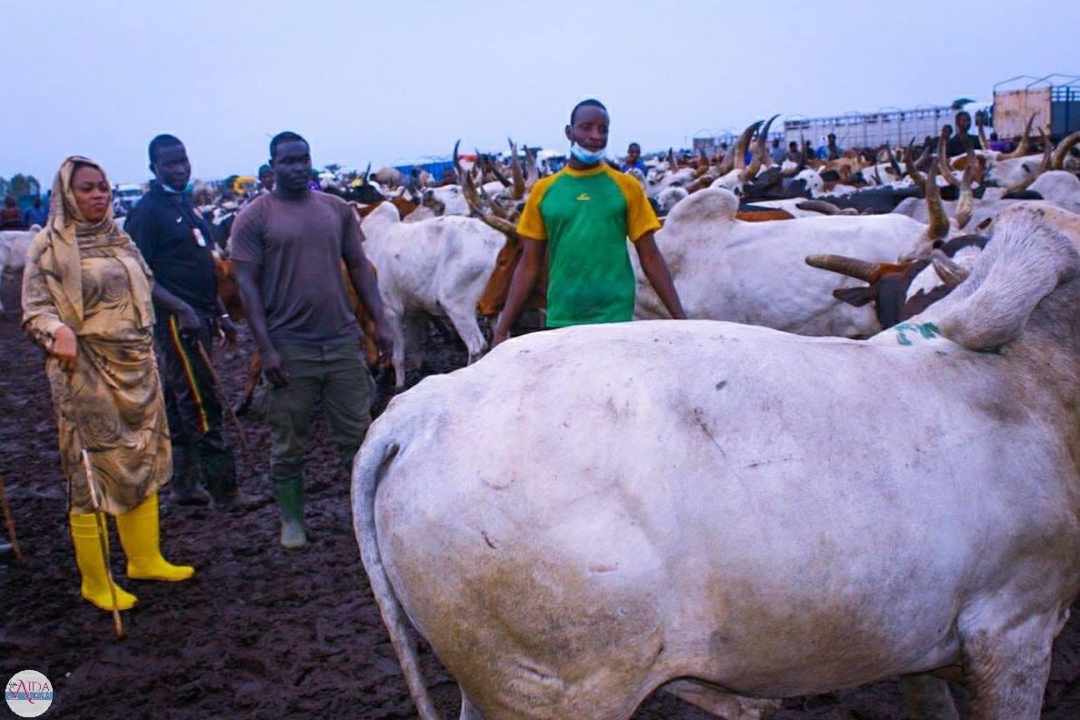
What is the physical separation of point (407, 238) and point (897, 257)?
15.5 ft

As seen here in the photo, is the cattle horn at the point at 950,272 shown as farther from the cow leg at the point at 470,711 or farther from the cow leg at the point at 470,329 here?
the cow leg at the point at 470,329

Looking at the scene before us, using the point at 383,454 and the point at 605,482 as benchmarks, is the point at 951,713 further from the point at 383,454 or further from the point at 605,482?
the point at 383,454

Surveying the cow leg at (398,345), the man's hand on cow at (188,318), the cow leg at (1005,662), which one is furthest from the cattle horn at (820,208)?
the cow leg at (1005,662)

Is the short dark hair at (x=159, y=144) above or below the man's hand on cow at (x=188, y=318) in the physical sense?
above

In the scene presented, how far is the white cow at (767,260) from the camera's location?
6.51 m

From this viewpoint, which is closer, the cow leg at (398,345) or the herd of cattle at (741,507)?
the herd of cattle at (741,507)

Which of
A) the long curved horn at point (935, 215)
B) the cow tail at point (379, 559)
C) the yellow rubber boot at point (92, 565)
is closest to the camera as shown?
the cow tail at point (379, 559)

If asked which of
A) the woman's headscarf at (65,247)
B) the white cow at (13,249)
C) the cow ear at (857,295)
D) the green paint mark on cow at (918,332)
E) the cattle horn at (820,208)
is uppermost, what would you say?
the woman's headscarf at (65,247)

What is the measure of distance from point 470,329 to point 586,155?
467 cm

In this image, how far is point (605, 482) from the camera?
2039mm

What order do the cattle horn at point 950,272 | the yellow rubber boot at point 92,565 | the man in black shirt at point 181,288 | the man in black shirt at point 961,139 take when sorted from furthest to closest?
the man in black shirt at point 961,139 < the man in black shirt at point 181,288 < the yellow rubber boot at point 92,565 < the cattle horn at point 950,272

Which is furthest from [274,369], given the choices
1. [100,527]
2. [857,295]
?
[857,295]

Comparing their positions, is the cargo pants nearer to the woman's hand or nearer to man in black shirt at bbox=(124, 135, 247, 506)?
man in black shirt at bbox=(124, 135, 247, 506)

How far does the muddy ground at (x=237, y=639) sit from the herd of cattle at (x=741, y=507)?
142cm
